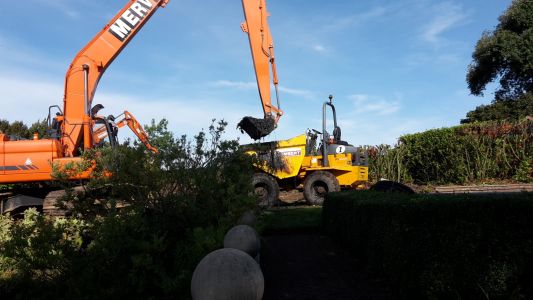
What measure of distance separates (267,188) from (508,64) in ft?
78.8

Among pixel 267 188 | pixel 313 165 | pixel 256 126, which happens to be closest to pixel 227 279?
pixel 256 126

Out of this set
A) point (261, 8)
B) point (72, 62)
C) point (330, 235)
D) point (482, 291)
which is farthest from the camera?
point (261, 8)

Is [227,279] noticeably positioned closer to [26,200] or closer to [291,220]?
[291,220]

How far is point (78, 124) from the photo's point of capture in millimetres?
11516

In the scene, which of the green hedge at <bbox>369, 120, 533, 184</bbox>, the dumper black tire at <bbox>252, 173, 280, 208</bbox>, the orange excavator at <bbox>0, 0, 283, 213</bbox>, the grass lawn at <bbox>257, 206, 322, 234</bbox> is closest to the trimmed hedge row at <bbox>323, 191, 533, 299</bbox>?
the grass lawn at <bbox>257, 206, 322, 234</bbox>

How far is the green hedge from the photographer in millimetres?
17547

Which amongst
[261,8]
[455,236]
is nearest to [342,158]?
[261,8]

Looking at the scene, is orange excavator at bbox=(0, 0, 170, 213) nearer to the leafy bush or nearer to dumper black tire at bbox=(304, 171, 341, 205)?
the leafy bush

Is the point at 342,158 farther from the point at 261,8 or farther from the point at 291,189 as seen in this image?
the point at 261,8

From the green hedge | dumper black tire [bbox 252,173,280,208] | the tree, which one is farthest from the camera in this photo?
the tree

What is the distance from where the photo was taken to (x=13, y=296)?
5398 mm

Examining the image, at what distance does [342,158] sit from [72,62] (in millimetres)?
8536

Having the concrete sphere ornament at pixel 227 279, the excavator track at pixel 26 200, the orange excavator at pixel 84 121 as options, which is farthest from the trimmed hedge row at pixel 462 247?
the excavator track at pixel 26 200

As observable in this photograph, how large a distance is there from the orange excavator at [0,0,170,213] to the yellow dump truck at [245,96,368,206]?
424 centimetres
